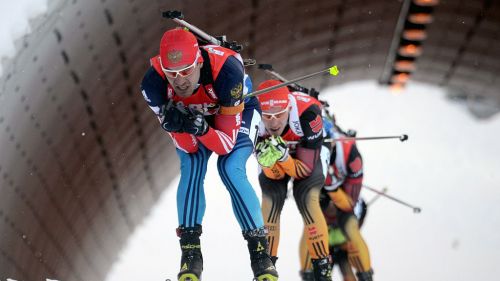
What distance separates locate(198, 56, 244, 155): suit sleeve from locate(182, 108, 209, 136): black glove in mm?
123

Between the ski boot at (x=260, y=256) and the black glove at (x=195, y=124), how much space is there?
0.97 metres

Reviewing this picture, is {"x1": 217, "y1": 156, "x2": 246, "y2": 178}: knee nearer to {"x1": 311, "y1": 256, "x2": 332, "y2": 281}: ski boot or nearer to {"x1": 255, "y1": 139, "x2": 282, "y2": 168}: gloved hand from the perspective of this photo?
{"x1": 255, "y1": 139, "x2": 282, "y2": 168}: gloved hand

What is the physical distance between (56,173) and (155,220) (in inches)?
173

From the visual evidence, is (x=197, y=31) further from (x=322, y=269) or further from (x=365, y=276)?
(x=365, y=276)

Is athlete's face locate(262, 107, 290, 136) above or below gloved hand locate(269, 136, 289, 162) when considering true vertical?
above

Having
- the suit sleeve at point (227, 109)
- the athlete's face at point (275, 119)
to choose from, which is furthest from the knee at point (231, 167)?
the athlete's face at point (275, 119)

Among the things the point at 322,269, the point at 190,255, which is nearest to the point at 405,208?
the point at 322,269

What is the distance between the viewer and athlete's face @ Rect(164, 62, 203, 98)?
743 centimetres

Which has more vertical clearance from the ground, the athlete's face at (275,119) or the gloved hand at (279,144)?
the athlete's face at (275,119)

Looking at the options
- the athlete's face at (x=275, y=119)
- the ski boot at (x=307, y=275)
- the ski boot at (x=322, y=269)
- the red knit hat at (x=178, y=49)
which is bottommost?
the ski boot at (x=322, y=269)

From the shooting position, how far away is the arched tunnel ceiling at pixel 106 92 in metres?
9.81

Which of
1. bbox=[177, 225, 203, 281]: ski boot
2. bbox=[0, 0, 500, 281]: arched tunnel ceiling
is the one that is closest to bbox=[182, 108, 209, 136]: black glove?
bbox=[177, 225, 203, 281]: ski boot

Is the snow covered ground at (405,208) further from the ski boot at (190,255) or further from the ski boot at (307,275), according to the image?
the ski boot at (190,255)

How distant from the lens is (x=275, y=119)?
9820 mm
